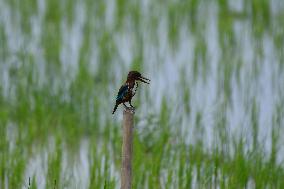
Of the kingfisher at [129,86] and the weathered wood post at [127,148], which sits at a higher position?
the kingfisher at [129,86]

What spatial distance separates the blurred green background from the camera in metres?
4.22

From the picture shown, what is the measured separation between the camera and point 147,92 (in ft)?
17.2

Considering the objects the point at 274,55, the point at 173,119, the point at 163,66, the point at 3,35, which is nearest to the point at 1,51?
the point at 3,35

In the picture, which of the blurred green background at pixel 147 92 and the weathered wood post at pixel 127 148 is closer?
the weathered wood post at pixel 127 148

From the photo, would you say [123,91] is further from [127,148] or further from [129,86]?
[127,148]

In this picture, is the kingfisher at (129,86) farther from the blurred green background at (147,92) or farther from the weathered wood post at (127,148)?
the blurred green background at (147,92)

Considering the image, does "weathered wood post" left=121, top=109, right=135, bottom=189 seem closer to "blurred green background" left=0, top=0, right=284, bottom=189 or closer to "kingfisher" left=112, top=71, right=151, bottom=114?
"kingfisher" left=112, top=71, right=151, bottom=114

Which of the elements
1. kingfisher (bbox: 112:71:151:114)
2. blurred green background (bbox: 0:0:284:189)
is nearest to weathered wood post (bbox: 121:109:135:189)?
kingfisher (bbox: 112:71:151:114)

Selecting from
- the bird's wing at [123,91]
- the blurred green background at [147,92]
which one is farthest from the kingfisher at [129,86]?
the blurred green background at [147,92]

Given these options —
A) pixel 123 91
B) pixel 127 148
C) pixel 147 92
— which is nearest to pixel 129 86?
pixel 123 91

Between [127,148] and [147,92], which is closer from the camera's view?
[127,148]

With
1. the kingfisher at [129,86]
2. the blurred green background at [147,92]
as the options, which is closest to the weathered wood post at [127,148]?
the kingfisher at [129,86]

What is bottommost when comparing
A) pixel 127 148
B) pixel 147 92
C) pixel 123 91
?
pixel 127 148

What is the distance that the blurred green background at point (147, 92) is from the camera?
13.9 ft
